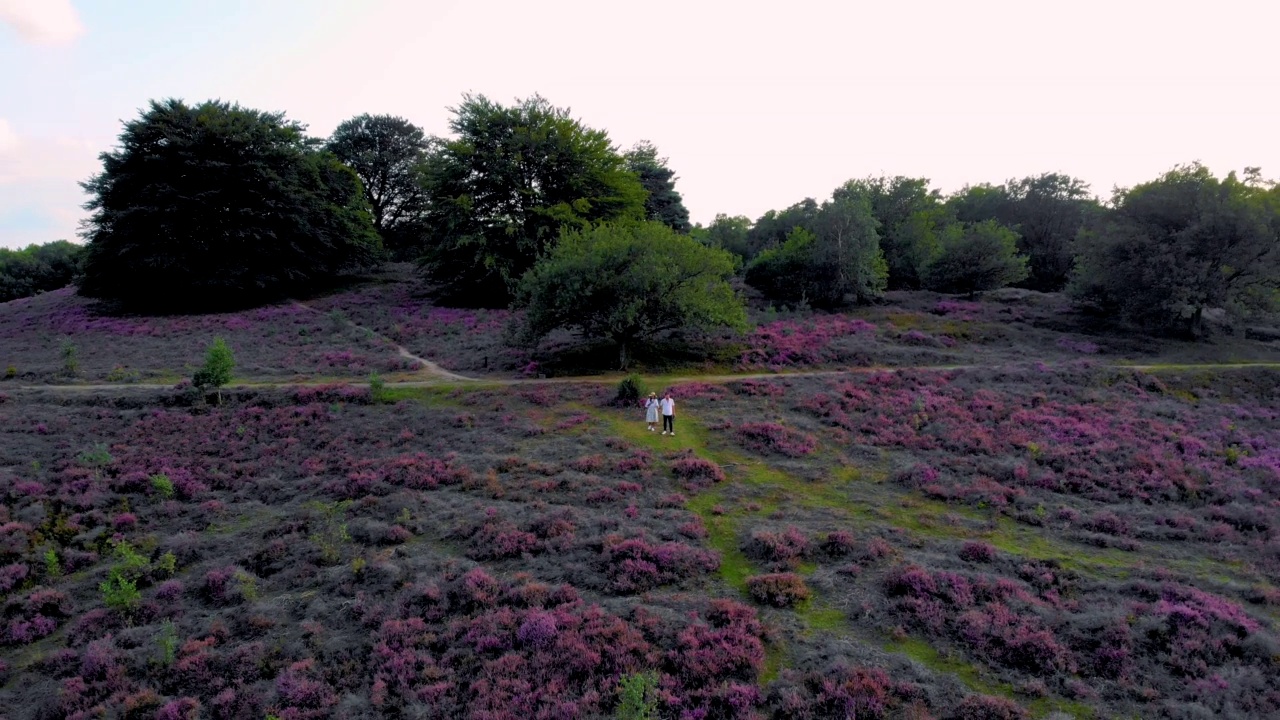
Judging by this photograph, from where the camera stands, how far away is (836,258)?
168ft

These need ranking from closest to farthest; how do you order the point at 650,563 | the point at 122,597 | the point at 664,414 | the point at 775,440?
the point at 122,597, the point at 650,563, the point at 775,440, the point at 664,414

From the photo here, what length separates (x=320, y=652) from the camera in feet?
41.5

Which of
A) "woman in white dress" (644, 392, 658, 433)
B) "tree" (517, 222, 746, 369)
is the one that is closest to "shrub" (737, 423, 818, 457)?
"woman in white dress" (644, 392, 658, 433)

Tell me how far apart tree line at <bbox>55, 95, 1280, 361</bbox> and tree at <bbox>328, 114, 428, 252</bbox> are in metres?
13.3

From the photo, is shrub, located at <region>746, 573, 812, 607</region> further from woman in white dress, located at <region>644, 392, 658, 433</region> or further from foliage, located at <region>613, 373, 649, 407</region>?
foliage, located at <region>613, 373, 649, 407</region>

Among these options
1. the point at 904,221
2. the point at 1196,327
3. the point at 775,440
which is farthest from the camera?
the point at 904,221

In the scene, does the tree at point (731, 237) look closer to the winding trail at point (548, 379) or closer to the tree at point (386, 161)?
the tree at point (386, 161)

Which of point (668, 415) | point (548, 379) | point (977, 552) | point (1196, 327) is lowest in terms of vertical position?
point (977, 552)

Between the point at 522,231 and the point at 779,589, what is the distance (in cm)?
4276

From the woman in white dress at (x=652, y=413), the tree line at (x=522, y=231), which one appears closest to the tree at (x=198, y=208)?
the tree line at (x=522, y=231)

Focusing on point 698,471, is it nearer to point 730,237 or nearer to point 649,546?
point 649,546

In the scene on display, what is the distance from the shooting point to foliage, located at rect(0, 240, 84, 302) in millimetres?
73125

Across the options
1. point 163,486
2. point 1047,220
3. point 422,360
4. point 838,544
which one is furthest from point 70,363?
point 1047,220

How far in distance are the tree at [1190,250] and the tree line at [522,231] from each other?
0.11 metres
